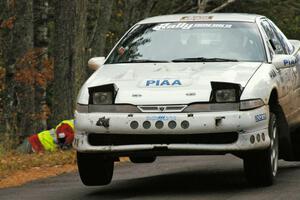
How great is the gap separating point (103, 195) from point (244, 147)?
5.13 feet

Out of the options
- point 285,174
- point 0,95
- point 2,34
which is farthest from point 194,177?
point 0,95

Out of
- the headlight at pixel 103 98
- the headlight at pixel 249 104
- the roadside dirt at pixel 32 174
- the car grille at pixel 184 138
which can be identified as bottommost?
the roadside dirt at pixel 32 174

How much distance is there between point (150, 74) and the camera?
30.1 feet

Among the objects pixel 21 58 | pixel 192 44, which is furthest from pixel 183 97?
pixel 21 58

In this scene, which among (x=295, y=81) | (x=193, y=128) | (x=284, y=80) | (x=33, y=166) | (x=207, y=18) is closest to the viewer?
(x=193, y=128)

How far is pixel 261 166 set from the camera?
896 cm

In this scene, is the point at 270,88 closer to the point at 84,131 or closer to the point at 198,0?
the point at 84,131

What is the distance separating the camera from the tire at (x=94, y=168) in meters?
9.20

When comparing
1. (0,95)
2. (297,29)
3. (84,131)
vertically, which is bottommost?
(0,95)

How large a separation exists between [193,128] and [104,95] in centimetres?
97

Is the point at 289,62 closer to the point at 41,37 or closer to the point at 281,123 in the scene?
the point at 281,123

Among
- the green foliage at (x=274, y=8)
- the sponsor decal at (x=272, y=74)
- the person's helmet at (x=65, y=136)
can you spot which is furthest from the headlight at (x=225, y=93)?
the green foliage at (x=274, y=8)

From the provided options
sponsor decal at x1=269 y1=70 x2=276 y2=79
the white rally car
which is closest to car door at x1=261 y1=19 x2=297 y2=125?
the white rally car

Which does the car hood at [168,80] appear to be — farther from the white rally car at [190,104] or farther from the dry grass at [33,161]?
the dry grass at [33,161]
